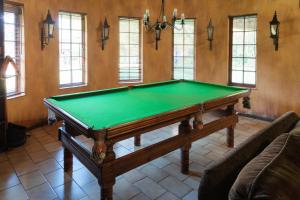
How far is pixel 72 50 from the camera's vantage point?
5.41 metres

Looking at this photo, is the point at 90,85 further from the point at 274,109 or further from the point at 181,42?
the point at 274,109

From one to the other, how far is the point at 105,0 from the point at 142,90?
2.75 m

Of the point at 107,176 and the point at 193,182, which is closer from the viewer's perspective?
the point at 107,176

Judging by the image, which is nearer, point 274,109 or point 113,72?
point 274,109

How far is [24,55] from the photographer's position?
4.56m

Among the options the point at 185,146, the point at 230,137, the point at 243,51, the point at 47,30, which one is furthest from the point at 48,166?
the point at 243,51

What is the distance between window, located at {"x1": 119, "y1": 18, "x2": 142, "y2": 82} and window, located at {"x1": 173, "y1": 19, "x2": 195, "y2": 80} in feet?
3.16

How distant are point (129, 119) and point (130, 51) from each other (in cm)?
404

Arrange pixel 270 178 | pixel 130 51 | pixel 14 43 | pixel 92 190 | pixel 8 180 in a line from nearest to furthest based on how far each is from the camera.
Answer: pixel 270 178
pixel 92 190
pixel 8 180
pixel 14 43
pixel 130 51

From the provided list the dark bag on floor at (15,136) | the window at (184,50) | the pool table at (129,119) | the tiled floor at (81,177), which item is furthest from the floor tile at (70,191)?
the window at (184,50)

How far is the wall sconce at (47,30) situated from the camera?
4.64 meters

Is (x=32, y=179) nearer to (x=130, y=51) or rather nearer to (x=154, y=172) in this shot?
(x=154, y=172)

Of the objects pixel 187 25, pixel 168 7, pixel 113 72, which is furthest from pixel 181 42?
pixel 113 72

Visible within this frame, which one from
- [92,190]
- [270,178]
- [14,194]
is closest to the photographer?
[270,178]
